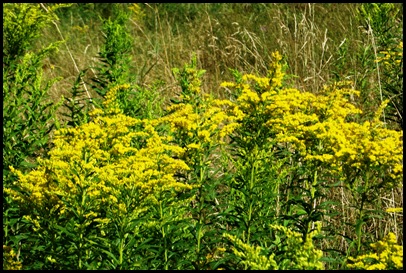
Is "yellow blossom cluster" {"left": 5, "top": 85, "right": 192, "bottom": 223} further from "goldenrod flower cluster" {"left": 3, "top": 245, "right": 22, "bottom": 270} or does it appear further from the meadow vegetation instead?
"goldenrod flower cluster" {"left": 3, "top": 245, "right": 22, "bottom": 270}

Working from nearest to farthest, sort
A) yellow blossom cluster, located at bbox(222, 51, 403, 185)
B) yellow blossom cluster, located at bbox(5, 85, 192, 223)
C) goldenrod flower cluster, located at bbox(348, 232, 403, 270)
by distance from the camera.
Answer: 1. goldenrod flower cluster, located at bbox(348, 232, 403, 270)
2. yellow blossom cluster, located at bbox(5, 85, 192, 223)
3. yellow blossom cluster, located at bbox(222, 51, 403, 185)

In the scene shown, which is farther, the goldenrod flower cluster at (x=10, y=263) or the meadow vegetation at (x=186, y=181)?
the goldenrod flower cluster at (x=10, y=263)

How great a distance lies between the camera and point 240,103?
3.11 m

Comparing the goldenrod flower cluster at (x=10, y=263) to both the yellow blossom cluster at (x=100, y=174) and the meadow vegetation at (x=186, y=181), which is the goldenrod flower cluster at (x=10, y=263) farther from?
the yellow blossom cluster at (x=100, y=174)

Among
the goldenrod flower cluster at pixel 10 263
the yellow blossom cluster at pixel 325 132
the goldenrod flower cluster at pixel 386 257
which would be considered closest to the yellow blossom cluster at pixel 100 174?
the goldenrod flower cluster at pixel 10 263

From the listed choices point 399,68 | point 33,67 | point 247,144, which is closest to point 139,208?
point 247,144

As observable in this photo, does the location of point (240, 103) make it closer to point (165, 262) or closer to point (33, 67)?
point (165, 262)

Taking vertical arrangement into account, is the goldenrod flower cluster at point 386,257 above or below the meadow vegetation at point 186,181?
below

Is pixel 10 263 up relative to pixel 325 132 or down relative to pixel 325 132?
down

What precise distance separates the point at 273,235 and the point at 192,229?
538 mm

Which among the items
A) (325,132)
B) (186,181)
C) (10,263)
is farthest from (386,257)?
(10,263)

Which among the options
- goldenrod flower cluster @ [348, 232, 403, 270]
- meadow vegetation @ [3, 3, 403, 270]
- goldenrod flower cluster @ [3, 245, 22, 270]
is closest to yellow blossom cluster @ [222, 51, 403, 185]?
meadow vegetation @ [3, 3, 403, 270]

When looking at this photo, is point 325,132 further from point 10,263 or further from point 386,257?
point 10,263

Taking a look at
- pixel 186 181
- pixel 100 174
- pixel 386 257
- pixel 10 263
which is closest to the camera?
pixel 386 257
